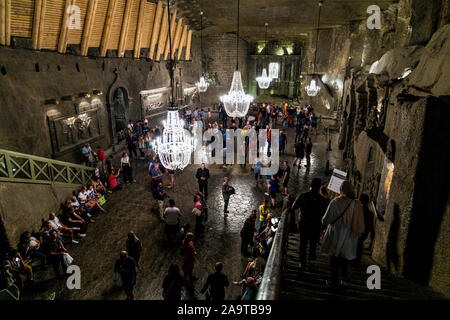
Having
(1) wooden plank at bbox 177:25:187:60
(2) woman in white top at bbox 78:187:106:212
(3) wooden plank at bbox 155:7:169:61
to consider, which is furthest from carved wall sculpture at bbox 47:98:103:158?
(1) wooden plank at bbox 177:25:187:60

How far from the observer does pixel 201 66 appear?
22.1 meters

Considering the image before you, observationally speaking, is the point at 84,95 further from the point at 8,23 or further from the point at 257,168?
the point at 257,168

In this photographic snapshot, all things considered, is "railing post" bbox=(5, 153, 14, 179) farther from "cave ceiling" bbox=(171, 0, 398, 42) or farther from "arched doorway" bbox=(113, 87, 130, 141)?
"cave ceiling" bbox=(171, 0, 398, 42)

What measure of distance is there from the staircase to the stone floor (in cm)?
195

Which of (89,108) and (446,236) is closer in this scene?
(446,236)

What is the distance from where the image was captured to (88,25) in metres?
9.22

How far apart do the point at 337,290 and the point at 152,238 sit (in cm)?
475

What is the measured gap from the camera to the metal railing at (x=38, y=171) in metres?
6.25

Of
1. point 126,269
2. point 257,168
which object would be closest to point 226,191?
point 257,168

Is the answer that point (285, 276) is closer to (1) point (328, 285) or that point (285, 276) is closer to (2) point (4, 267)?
(1) point (328, 285)

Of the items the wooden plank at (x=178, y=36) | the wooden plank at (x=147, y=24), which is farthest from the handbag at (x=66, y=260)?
the wooden plank at (x=178, y=36)

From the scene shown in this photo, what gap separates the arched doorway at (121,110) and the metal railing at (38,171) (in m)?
4.40

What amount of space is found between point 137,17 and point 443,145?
461 inches

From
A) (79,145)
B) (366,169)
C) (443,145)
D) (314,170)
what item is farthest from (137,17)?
(443,145)
